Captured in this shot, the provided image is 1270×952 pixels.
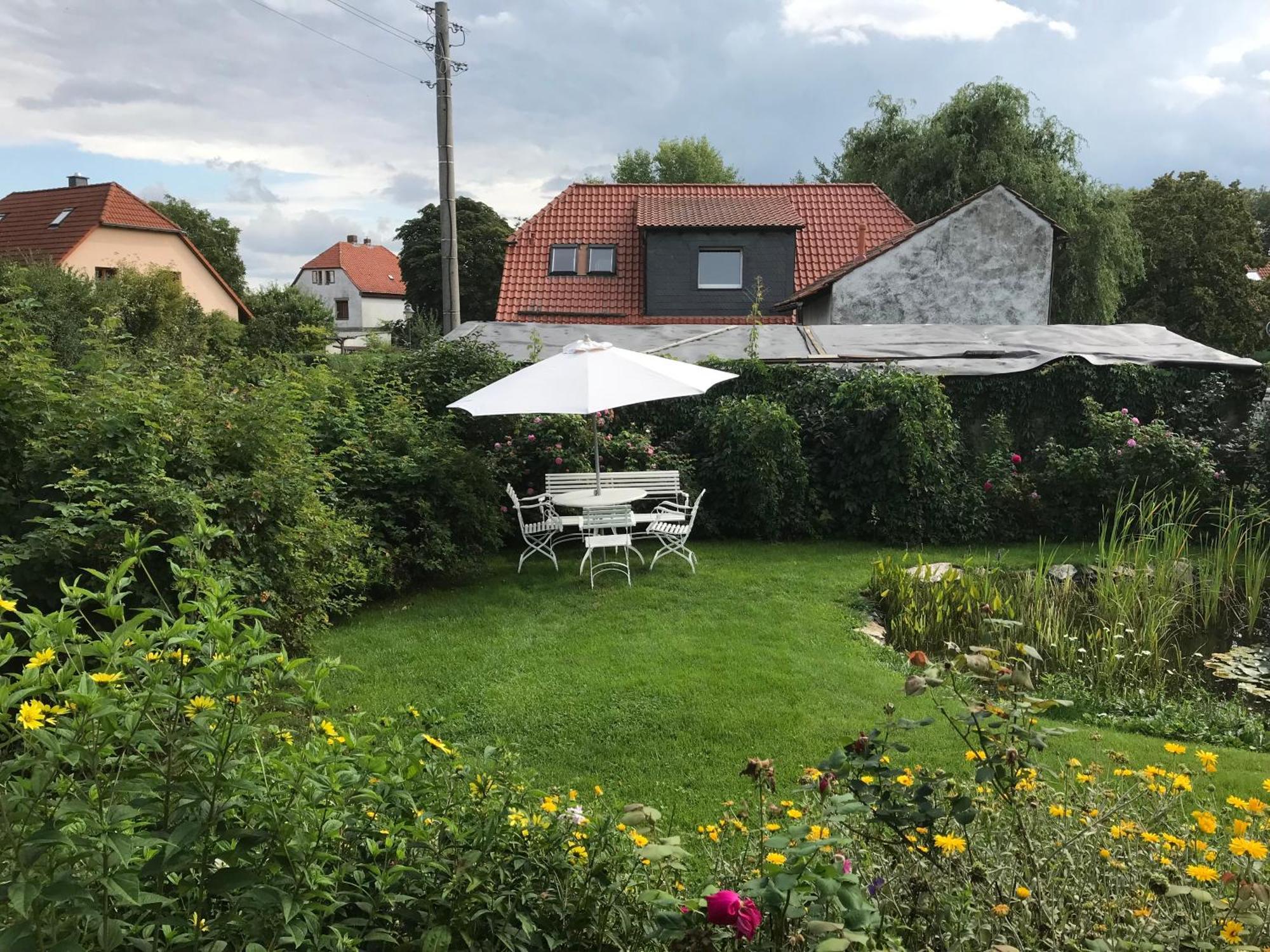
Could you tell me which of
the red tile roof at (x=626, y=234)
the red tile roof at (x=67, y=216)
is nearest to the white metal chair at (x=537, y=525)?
the red tile roof at (x=626, y=234)

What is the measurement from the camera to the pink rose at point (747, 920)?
5.77 feet

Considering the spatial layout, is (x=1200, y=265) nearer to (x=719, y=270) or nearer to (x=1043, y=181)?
(x=1043, y=181)

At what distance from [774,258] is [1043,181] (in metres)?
9.09

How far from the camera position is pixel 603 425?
10578 mm

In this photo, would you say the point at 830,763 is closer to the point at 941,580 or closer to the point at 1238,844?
the point at 1238,844

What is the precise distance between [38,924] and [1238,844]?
2479 mm

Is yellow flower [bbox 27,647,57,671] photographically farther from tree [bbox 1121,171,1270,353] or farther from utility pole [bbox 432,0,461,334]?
tree [bbox 1121,171,1270,353]

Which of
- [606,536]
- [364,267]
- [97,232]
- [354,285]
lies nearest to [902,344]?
[606,536]

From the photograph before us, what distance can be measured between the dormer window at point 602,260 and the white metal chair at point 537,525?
1513cm

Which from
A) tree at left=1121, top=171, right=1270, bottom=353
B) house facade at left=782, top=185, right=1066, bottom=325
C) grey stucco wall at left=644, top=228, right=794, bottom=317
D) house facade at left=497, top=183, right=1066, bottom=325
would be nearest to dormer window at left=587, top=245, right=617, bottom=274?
house facade at left=497, top=183, right=1066, bottom=325

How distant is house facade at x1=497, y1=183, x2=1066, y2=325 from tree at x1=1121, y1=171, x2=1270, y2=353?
1564cm

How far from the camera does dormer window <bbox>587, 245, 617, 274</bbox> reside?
23859 mm

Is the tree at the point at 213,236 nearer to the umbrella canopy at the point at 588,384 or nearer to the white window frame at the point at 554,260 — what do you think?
the white window frame at the point at 554,260

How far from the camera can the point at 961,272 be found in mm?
18422
